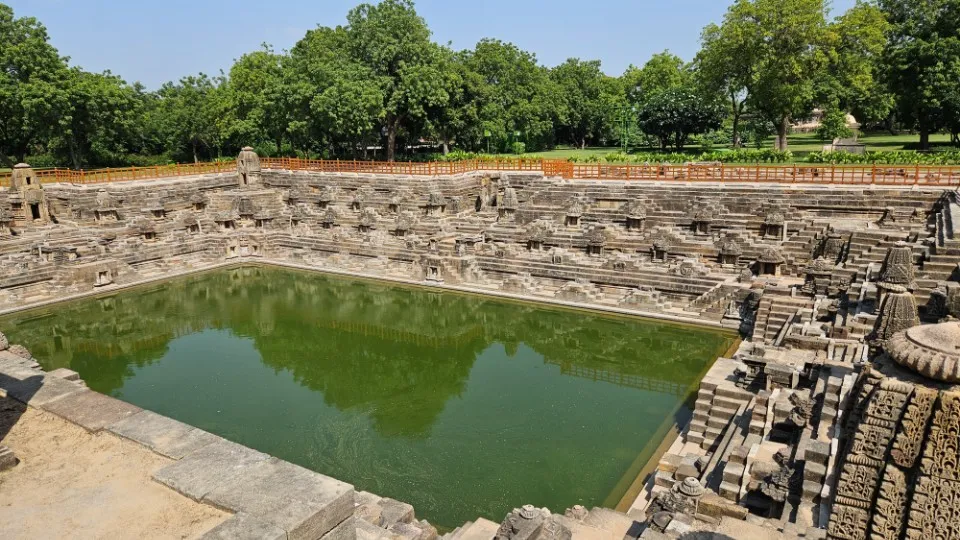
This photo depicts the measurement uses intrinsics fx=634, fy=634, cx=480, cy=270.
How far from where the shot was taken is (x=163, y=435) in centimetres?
714

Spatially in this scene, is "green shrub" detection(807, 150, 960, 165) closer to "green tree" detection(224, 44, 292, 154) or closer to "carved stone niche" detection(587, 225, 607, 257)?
"carved stone niche" detection(587, 225, 607, 257)

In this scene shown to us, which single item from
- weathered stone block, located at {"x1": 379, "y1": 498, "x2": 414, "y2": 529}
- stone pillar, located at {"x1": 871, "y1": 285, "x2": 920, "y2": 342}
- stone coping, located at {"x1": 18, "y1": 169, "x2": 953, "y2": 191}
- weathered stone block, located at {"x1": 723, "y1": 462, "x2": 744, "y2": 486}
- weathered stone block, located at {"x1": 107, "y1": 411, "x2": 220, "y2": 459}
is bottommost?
weathered stone block, located at {"x1": 379, "y1": 498, "x2": 414, "y2": 529}

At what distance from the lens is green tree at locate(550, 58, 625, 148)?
56938 mm

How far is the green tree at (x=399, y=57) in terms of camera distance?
3662 cm

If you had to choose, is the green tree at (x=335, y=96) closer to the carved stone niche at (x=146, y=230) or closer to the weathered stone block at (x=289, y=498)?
the carved stone niche at (x=146, y=230)

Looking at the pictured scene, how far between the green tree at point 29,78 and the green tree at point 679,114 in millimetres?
35121

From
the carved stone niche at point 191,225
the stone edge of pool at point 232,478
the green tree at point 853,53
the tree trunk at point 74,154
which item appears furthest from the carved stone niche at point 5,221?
the green tree at point 853,53

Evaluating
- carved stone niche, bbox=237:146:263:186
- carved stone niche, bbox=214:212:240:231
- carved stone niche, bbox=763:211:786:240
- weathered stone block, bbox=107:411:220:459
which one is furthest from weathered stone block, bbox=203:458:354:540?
carved stone niche, bbox=237:146:263:186

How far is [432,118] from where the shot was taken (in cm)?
3972

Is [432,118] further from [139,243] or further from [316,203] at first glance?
[139,243]

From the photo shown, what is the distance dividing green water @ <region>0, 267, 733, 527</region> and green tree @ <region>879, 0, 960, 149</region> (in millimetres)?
23769

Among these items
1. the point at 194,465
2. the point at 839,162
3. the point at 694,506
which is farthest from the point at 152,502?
the point at 839,162

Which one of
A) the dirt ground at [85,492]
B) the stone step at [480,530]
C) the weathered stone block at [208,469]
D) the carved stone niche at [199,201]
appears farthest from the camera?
the carved stone niche at [199,201]

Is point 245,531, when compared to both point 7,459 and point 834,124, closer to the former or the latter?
point 7,459
